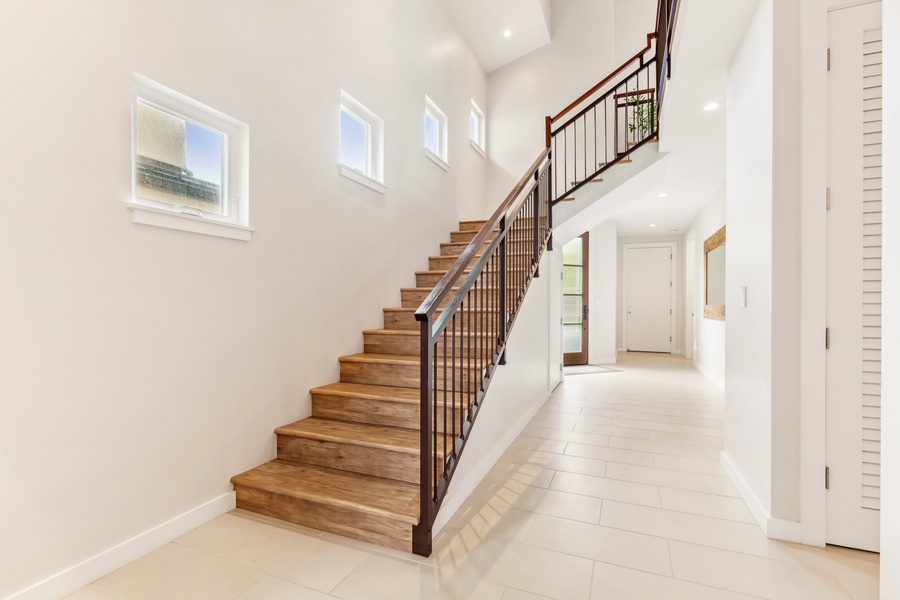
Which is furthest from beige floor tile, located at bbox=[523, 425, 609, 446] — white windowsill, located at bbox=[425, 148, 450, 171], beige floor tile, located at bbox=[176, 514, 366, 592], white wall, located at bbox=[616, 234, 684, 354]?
white wall, located at bbox=[616, 234, 684, 354]

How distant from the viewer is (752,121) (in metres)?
2.22

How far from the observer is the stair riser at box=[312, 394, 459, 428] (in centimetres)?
254

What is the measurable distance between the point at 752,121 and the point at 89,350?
3276mm

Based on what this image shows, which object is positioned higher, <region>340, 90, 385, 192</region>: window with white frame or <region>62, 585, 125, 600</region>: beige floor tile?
<region>340, 90, 385, 192</region>: window with white frame

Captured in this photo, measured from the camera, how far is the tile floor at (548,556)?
162 cm

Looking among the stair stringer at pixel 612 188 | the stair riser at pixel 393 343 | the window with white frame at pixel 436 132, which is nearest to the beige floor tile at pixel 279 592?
the stair riser at pixel 393 343

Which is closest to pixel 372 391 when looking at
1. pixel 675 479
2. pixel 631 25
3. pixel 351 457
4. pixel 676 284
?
pixel 351 457

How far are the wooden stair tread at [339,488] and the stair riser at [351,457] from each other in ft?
0.10

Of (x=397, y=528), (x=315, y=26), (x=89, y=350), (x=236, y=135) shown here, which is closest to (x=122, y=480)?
(x=89, y=350)

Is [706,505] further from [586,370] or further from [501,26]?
[501,26]

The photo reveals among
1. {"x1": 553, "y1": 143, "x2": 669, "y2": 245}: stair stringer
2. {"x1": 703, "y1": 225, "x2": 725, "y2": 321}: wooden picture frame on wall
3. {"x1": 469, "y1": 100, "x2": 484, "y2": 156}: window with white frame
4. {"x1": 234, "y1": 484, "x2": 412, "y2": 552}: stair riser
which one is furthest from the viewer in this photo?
{"x1": 469, "y1": 100, "x2": 484, "y2": 156}: window with white frame

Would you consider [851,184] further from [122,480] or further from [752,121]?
[122,480]

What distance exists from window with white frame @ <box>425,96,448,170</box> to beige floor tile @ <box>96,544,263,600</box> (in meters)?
3.94

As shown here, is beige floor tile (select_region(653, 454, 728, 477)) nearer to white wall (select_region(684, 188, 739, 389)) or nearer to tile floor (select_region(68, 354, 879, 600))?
tile floor (select_region(68, 354, 879, 600))
